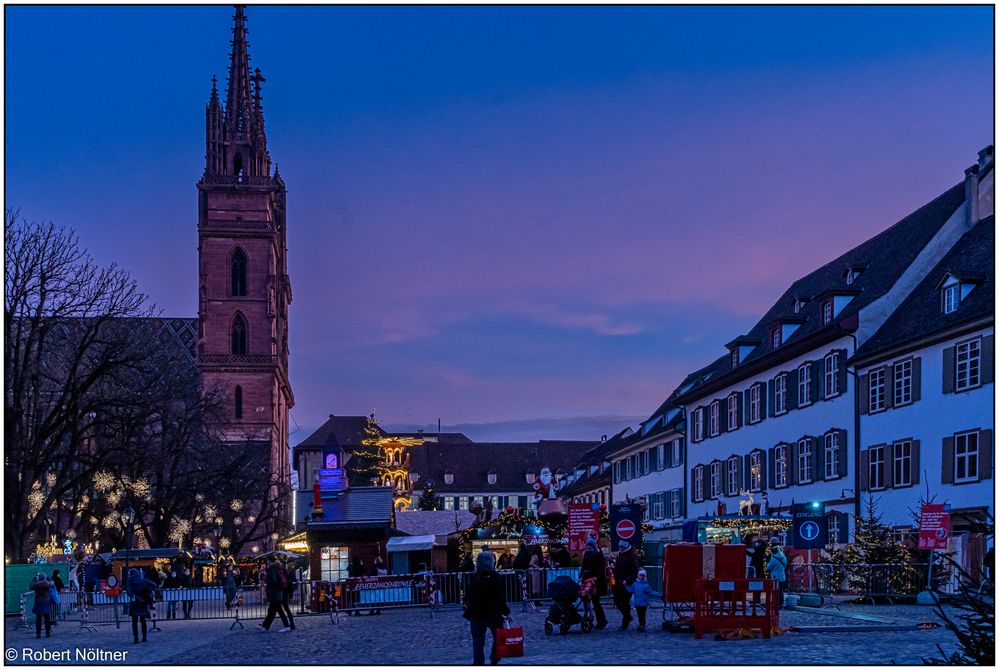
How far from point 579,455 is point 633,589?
425ft

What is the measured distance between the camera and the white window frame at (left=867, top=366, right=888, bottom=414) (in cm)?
3922

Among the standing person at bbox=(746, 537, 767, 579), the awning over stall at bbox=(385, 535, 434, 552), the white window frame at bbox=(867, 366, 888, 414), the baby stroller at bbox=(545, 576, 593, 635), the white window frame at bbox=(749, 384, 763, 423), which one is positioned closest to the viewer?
the baby stroller at bbox=(545, 576, 593, 635)

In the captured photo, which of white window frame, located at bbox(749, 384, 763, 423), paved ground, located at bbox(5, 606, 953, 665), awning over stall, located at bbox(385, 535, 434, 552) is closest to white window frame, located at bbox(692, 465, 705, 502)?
white window frame, located at bbox(749, 384, 763, 423)

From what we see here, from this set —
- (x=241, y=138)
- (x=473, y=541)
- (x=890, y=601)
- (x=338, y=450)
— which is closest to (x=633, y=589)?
(x=890, y=601)

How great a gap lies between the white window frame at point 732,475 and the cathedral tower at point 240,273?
62978mm

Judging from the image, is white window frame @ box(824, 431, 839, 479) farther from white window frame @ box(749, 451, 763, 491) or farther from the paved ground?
the paved ground

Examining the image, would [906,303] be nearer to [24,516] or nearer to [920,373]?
[920,373]

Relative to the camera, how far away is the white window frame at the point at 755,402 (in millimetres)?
49688

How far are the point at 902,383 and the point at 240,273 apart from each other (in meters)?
84.1

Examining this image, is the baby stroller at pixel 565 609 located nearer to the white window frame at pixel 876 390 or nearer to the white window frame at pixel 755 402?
the white window frame at pixel 876 390

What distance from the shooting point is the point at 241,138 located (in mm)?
118562

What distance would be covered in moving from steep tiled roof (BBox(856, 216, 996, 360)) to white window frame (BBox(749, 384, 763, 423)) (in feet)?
29.4

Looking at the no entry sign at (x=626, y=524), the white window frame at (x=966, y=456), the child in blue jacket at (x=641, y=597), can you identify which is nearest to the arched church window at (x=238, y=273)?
the white window frame at (x=966, y=456)

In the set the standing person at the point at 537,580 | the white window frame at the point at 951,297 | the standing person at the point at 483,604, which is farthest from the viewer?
the white window frame at the point at 951,297
